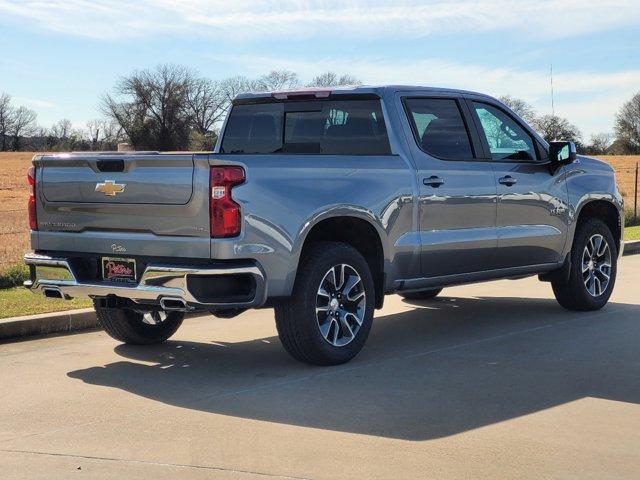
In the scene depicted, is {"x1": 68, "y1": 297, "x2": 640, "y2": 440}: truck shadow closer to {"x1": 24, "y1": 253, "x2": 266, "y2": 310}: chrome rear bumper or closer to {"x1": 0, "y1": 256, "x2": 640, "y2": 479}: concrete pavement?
{"x1": 0, "y1": 256, "x2": 640, "y2": 479}: concrete pavement

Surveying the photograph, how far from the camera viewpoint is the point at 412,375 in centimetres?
671

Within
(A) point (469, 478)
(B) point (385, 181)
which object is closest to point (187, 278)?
(B) point (385, 181)

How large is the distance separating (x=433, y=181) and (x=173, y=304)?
2.35 meters

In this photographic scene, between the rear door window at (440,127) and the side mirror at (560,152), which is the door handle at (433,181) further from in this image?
the side mirror at (560,152)

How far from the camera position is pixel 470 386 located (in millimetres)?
6359

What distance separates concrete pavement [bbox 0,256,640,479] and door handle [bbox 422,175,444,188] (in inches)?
49.7

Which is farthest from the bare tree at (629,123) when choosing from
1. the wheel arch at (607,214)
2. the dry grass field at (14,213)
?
the wheel arch at (607,214)

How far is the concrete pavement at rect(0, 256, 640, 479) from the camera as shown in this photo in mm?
4797

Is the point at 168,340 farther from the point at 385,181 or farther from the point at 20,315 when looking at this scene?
the point at 385,181

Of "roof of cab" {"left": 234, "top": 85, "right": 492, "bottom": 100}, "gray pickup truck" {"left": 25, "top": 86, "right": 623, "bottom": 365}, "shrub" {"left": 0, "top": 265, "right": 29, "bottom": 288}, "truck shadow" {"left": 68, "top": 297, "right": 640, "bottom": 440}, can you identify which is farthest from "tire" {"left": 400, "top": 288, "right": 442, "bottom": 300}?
"shrub" {"left": 0, "top": 265, "right": 29, "bottom": 288}

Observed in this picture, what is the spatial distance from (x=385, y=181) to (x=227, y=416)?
92.9 inches

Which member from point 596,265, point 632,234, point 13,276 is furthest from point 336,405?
point 632,234

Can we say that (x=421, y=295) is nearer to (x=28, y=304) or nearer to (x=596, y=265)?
(x=596, y=265)

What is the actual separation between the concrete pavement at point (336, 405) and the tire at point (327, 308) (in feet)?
0.50
